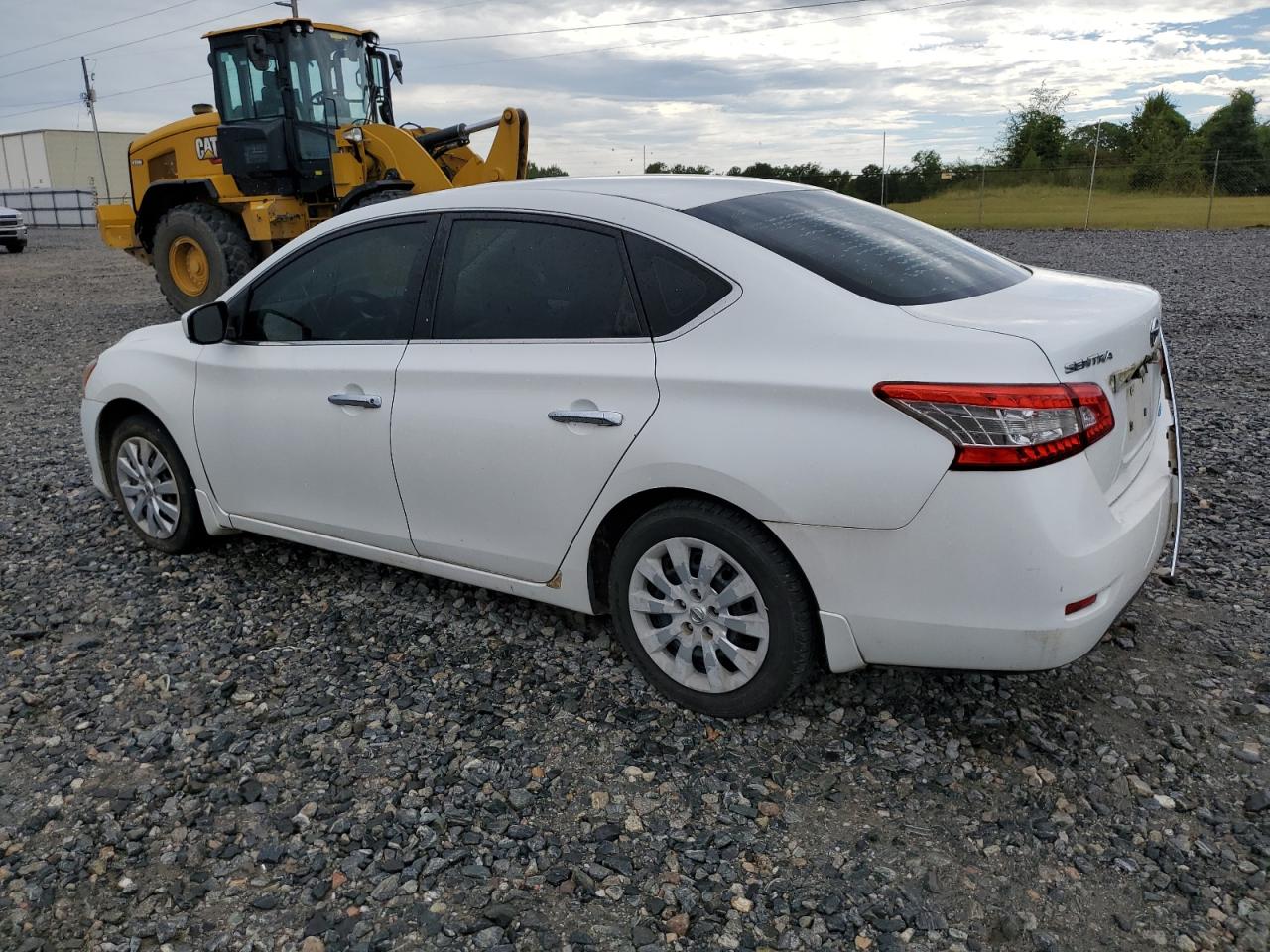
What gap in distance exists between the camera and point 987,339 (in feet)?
9.00

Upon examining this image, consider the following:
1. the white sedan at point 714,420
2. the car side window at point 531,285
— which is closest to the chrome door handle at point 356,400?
the white sedan at point 714,420

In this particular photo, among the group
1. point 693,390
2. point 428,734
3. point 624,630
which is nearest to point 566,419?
point 693,390

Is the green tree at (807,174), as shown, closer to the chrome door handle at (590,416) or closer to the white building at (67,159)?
the chrome door handle at (590,416)

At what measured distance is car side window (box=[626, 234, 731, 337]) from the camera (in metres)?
3.17

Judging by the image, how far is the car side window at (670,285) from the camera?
3174 mm

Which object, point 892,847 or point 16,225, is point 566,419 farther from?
point 16,225

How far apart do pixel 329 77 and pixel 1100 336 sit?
11.3 meters

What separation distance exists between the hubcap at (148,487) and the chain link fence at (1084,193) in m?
27.1

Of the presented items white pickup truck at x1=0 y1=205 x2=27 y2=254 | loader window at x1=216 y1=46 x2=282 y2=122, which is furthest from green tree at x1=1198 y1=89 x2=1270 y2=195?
white pickup truck at x1=0 y1=205 x2=27 y2=254

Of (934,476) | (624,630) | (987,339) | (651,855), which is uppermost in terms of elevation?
(987,339)

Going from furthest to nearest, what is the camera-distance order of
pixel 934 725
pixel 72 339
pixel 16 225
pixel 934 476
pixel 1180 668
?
pixel 16 225
pixel 72 339
pixel 1180 668
pixel 934 725
pixel 934 476

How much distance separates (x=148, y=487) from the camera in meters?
4.89

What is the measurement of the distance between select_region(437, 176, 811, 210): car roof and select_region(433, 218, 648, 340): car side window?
190 millimetres

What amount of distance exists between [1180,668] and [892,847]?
1.52 meters
